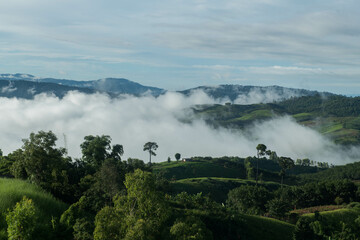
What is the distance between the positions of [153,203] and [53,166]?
1315 inches

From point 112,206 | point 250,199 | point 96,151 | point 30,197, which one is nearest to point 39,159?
point 30,197

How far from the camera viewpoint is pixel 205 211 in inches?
2504

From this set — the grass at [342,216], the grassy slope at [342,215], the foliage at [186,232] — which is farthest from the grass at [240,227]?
the foliage at [186,232]

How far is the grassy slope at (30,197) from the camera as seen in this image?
3975cm

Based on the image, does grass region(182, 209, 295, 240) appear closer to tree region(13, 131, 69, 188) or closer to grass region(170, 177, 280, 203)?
tree region(13, 131, 69, 188)

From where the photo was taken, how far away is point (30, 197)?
143 feet

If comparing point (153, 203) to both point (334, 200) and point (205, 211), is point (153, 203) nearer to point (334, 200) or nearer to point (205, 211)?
point (205, 211)

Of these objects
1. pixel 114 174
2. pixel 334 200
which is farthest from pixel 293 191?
pixel 114 174

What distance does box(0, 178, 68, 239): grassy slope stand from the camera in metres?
39.8

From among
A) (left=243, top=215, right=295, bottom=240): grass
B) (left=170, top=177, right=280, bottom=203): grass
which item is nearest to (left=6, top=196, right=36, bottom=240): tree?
(left=243, top=215, right=295, bottom=240): grass

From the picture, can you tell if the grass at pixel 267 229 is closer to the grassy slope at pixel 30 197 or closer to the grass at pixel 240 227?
the grass at pixel 240 227

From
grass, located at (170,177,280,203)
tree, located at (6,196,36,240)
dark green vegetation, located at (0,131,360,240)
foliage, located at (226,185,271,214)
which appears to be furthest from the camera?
grass, located at (170,177,280,203)

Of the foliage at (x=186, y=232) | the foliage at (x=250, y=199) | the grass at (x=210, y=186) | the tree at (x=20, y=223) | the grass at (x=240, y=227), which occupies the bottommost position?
the grass at (x=210, y=186)

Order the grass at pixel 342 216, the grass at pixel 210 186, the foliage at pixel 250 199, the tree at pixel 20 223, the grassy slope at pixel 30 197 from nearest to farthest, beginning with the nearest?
the tree at pixel 20 223 → the grassy slope at pixel 30 197 → the grass at pixel 342 216 → the foliage at pixel 250 199 → the grass at pixel 210 186
